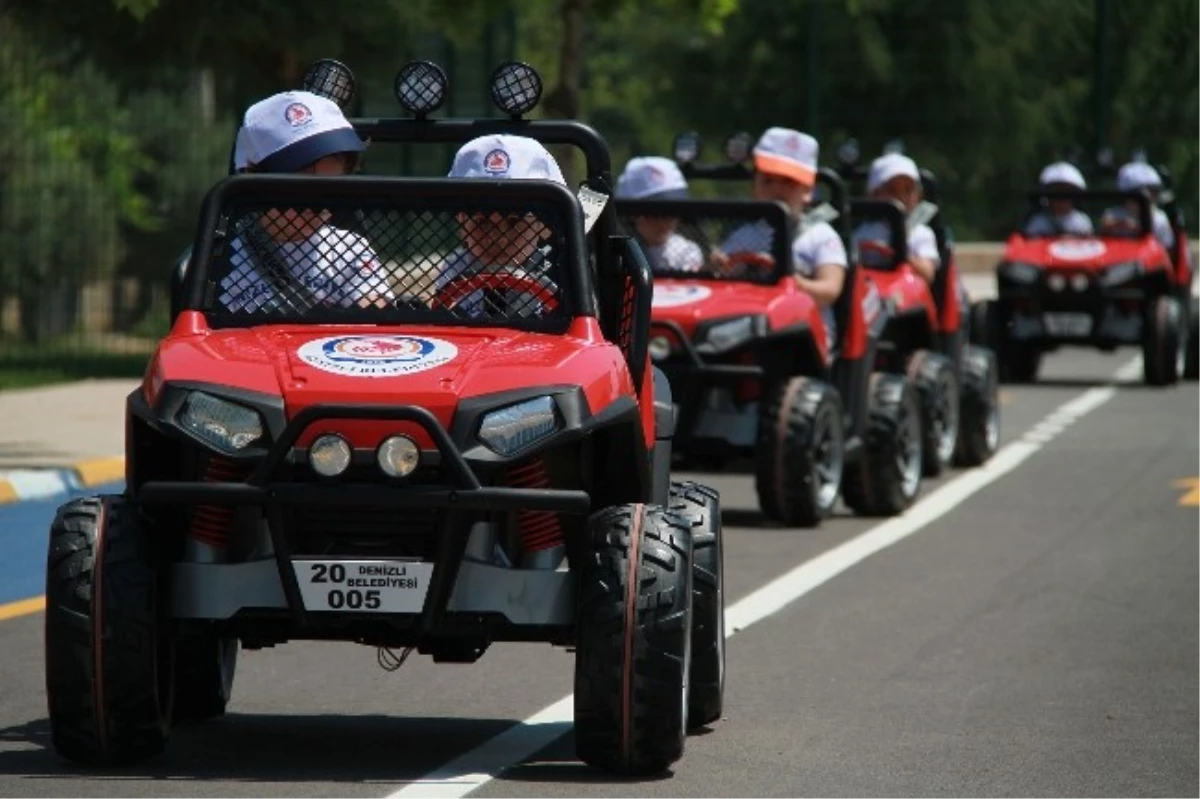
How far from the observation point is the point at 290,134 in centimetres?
911

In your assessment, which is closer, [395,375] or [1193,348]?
[395,375]

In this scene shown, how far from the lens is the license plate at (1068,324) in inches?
1071

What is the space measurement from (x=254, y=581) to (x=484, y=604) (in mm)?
558

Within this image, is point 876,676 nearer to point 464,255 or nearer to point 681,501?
point 681,501

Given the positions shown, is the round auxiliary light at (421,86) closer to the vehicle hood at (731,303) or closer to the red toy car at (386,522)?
the red toy car at (386,522)

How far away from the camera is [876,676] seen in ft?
33.8

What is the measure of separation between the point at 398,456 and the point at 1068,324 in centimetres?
1991

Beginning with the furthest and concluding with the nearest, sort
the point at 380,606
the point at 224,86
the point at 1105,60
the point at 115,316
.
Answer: the point at 1105,60 → the point at 224,86 → the point at 115,316 → the point at 380,606

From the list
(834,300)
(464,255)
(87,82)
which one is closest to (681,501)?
(464,255)

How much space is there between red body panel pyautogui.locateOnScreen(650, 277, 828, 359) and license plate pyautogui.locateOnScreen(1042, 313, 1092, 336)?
1174 cm

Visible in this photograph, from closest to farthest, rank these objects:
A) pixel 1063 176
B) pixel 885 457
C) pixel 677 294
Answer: pixel 677 294 → pixel 885 457 → pixel 1063 176

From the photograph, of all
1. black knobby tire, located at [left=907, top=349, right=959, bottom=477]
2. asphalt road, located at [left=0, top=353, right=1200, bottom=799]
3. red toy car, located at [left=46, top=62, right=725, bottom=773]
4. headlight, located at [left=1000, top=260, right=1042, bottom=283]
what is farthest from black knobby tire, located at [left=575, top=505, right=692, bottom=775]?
headlight, located at [left=1000, top=260, right=1042, bottom=283]

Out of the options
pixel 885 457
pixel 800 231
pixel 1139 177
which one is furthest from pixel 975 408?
pixel 1139 177

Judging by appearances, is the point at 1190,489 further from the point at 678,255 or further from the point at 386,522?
the point at 386,522
